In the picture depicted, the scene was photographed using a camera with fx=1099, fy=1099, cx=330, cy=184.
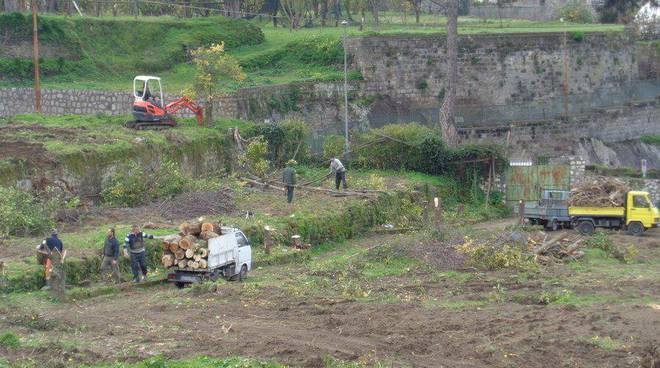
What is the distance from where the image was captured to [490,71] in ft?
182

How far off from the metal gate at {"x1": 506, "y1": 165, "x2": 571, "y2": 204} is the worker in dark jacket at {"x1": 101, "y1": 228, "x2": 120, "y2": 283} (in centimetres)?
2221

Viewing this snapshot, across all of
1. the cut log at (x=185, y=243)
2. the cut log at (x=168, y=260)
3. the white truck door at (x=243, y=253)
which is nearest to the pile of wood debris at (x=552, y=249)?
the white truck door at (x=243, y=253)

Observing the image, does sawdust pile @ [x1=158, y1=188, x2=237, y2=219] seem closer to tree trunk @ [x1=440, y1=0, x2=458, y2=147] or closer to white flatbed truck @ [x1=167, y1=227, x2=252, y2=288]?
white flatbed truck @ [x1=167, y1=227, x2=252, y2=288]

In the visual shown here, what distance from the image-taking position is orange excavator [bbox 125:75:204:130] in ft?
130

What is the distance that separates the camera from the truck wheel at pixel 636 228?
1427 inches

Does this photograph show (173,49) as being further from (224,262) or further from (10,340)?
(10,340)

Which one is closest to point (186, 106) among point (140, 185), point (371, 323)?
point (140, 185)

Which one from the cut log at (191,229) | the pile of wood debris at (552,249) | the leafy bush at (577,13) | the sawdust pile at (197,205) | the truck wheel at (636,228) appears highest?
the leafy bush at (577,13)

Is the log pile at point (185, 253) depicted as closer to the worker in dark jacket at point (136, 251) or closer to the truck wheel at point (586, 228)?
the worker in dark jacket at point (136, 251)

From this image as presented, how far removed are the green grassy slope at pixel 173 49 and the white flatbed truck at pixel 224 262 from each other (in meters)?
20.8

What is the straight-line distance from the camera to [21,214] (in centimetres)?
2795

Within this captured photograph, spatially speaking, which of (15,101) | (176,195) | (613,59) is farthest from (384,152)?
(613,59)

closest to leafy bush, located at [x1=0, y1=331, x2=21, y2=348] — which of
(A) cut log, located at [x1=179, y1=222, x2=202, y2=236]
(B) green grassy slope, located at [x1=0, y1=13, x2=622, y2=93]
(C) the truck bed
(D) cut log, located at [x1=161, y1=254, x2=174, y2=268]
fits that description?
(D) cut log, located at [x1=161, y1=254, x2=174, y2=268]

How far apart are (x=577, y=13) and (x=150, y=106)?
37829 mm
